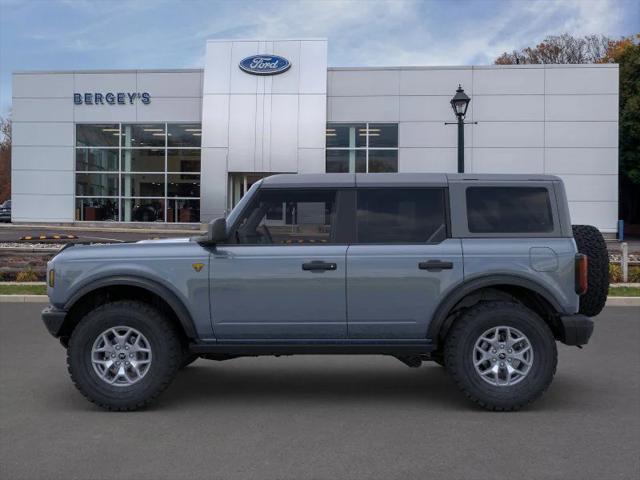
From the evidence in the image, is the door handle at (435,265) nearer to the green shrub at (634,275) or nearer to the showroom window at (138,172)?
the green shrub at (634,275)

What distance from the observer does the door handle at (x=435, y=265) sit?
211 inches

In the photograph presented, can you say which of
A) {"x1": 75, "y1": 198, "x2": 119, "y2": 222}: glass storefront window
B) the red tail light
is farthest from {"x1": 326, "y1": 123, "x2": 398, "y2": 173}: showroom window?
the red tail light

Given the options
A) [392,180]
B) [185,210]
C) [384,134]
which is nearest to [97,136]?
[185,210]

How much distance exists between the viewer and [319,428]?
197 inches

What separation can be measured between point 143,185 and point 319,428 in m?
31.6

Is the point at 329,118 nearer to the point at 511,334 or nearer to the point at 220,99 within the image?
the point at 220,99

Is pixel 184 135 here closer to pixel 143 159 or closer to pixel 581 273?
pixel 143 159

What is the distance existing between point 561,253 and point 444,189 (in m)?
1.05

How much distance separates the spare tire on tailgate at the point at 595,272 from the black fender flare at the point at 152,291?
3.29 metres

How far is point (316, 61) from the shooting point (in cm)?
3238

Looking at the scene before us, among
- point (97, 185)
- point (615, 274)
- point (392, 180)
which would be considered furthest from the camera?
point (97, 185)

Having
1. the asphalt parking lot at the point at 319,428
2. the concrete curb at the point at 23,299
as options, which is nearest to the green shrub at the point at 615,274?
the asphalt parking lot at the point at 319,428

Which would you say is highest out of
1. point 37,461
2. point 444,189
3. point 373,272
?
point 444,189

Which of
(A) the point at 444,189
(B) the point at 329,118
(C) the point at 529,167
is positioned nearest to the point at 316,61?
(B) the point at 329,118
